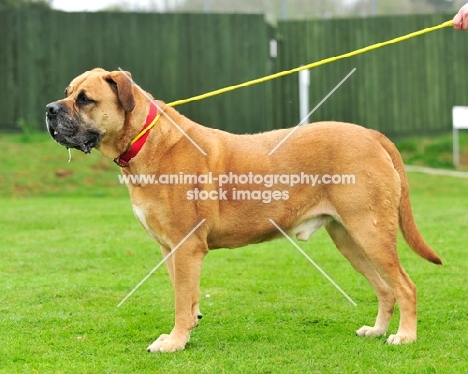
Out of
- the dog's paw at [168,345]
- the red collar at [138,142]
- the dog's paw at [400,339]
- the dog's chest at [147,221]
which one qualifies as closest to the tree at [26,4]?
the red collar at [138,142]

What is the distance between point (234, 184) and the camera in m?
5.78

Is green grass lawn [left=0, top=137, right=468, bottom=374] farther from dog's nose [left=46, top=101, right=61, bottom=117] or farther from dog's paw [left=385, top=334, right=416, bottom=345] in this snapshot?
dog's nose [left=46, top=101, right=61, bottom=117]

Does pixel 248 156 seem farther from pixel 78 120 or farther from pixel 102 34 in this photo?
pixel 102 34

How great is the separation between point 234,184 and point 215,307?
1.52 metres

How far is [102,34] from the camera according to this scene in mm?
18422

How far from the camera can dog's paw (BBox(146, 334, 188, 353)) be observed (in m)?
5.54

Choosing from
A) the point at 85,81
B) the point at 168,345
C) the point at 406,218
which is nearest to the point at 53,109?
the point at 85,81

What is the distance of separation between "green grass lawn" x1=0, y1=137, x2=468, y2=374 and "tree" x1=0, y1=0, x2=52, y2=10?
10599 millimetres

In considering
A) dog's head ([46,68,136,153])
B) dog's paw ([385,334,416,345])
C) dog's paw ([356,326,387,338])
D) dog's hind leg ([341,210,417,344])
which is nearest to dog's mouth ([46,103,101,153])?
dog's head ([46,68,136,153])

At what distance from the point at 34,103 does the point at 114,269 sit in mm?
10680

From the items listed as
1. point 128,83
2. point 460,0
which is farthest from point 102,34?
point 128,83

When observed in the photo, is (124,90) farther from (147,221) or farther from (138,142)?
(147,221)

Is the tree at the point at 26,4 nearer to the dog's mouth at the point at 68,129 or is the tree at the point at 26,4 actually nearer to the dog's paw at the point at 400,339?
the dog's mouth at the point at 68,129

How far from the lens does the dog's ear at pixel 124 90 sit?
5.54 m
